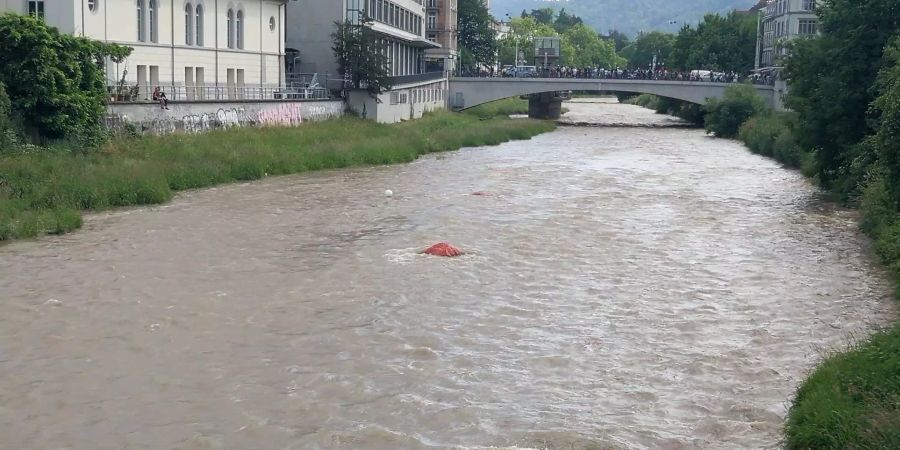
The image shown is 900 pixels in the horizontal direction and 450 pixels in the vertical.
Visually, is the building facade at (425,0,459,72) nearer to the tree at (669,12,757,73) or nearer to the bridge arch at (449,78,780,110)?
the bridge arch at (449,78,780,110)

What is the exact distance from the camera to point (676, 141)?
68.8m

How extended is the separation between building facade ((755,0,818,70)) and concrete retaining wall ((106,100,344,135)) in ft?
189

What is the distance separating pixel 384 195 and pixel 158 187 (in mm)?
7467

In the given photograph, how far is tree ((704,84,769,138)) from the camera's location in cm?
7388

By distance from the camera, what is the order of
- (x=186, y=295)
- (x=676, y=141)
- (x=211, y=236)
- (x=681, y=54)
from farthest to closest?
1. (x=681, y=54)
2. (x=676, y=141)
3. (x=211, y=236)
4. (x=186, y=295)

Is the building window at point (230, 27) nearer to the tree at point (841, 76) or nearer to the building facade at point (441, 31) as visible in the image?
the tree at point (841, 76)

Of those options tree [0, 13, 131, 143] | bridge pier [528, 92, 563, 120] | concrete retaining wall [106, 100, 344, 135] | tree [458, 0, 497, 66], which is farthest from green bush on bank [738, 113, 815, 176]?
tree [458, 0, 497, 66]

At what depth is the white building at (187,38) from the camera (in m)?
41.5

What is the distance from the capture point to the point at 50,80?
1325 inches

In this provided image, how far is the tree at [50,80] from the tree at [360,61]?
2573cm

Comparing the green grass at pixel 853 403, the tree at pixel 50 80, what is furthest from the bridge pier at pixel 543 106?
the green grass at pixel 853 403

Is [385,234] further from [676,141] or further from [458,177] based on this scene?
[676,141]

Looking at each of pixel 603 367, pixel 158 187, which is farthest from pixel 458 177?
pixel 603 367

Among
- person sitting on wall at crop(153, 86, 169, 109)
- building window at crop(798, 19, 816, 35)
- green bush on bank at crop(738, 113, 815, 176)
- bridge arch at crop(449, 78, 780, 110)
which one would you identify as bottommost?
green bush on bank at crop(738, 113, 815, 176)
